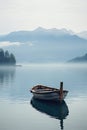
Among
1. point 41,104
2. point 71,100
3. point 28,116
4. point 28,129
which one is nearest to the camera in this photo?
point 28,129

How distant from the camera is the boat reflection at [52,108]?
46.5m

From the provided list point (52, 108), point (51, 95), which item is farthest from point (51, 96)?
point (52, 108)

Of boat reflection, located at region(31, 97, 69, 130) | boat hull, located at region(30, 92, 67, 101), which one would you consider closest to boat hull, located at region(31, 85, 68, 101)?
boat hull, located at region(30, 92, 67, 101)

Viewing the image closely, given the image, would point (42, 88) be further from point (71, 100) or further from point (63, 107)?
point (63, 107)

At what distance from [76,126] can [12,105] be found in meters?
18.4

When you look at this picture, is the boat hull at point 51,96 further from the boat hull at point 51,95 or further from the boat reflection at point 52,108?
the boat reflection at point 52,108

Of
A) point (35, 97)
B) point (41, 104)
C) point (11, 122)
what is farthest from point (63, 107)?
point (11, 122)

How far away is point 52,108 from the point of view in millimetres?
52406

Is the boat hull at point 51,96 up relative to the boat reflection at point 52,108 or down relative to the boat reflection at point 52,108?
up

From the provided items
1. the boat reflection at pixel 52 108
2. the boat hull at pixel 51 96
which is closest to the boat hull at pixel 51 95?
the boat hull at pixel 51 96

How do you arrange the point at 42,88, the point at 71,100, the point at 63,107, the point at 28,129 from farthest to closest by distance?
1. the point at 42,88
2. the point at 71,100
3. the point at 63,107
4. the point at 28,129

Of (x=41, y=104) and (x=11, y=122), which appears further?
(x=41, y=104)

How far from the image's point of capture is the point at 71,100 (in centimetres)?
6047

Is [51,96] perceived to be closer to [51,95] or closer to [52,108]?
[51,95]
